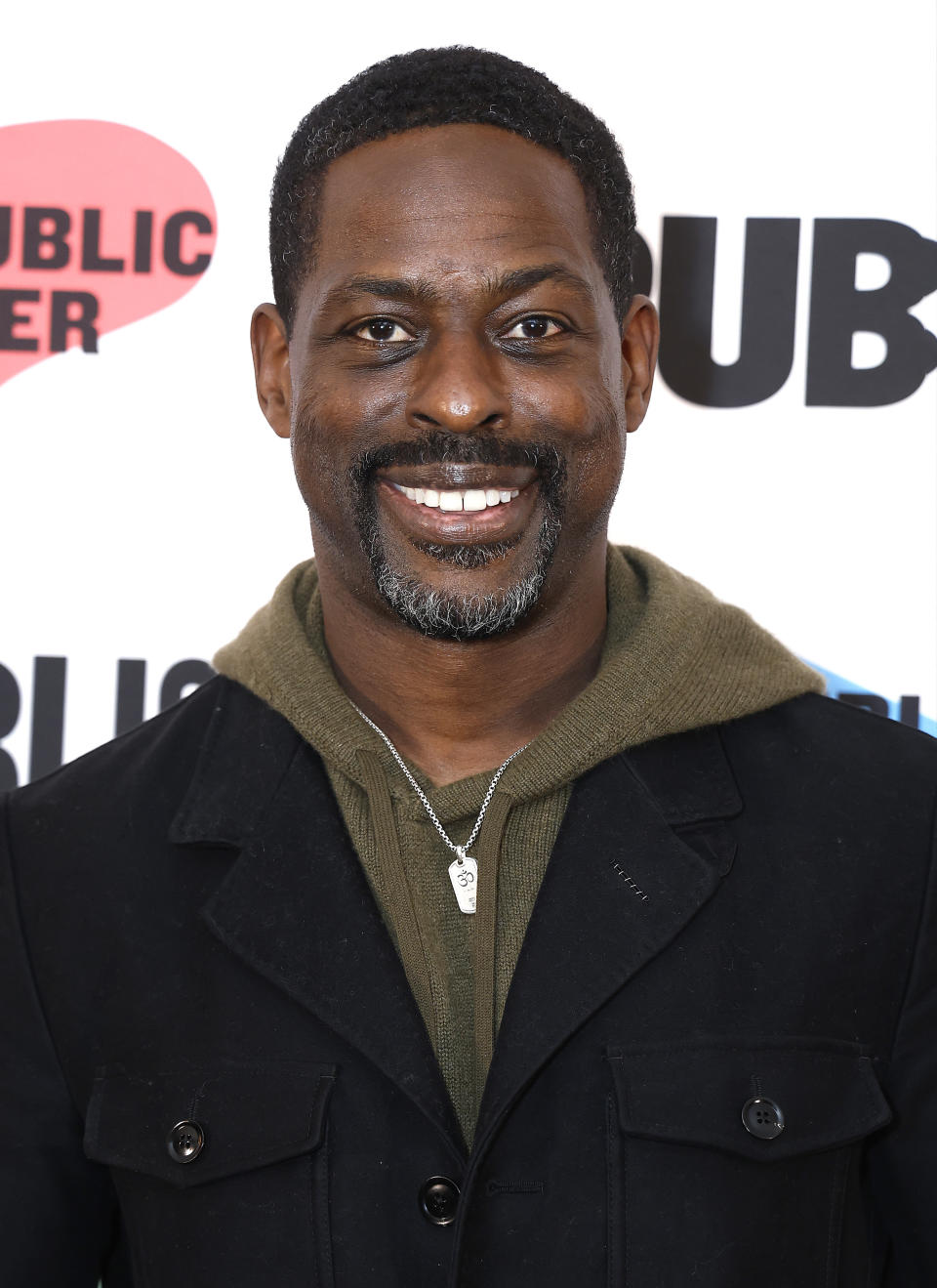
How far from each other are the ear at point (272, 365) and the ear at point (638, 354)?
1.19 ft

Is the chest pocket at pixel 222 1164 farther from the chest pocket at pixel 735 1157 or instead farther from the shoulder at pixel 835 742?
the shoulder at pixel 835 742

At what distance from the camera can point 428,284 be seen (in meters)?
1.44

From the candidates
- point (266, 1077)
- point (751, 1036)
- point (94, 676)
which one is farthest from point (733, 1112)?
point (94, 676)

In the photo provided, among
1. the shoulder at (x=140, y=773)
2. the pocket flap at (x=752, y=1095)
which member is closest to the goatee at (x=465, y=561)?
the shoulder at (x=140, y=773)

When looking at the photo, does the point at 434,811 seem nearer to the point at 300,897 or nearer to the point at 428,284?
the point at 300,897

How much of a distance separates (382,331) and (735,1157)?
2.72ft

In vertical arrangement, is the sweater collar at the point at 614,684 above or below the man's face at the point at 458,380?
below

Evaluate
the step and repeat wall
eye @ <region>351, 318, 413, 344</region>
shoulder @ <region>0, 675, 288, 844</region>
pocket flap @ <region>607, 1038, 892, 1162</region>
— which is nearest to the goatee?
eye @ <region>351, 318, 413, 344</region>

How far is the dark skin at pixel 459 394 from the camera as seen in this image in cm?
144

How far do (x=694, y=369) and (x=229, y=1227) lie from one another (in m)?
1.25

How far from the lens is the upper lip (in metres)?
1.44

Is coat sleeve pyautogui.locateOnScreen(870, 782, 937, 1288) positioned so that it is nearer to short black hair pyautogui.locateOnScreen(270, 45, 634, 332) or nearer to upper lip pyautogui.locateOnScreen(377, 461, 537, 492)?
upper lip pyautogui.locateOnScreen(377, 461, 537, 492)

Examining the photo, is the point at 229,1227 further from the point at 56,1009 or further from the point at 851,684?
the point at 851,684

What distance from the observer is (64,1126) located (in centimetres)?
145
